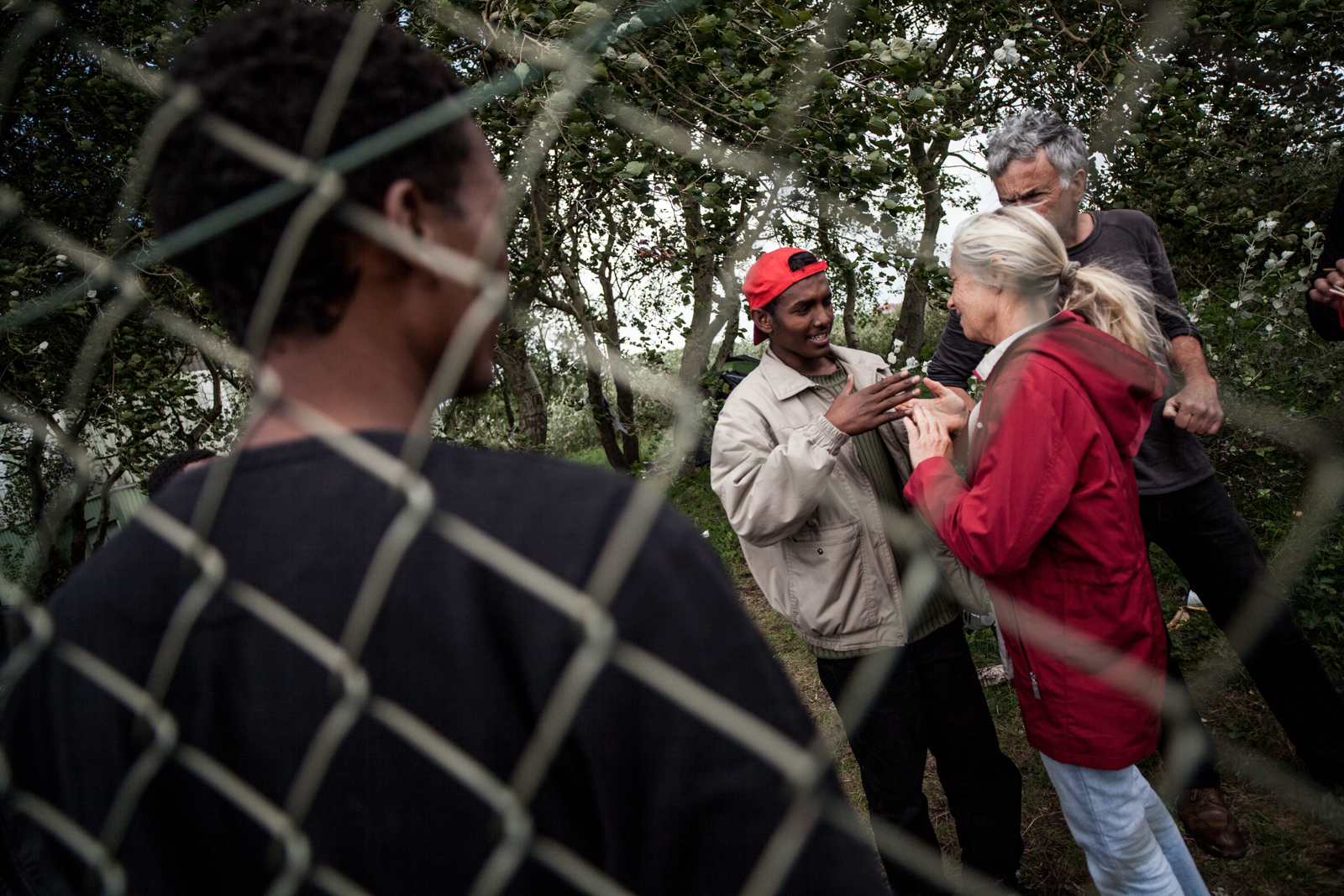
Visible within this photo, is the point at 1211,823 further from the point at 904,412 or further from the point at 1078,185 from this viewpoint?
the point at 1078,185

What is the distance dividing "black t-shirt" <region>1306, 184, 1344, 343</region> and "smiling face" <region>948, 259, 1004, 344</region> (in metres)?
1.18

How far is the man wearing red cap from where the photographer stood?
2.12m

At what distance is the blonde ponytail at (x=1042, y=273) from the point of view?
5.90 feet

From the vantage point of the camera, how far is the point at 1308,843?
2.28 metres

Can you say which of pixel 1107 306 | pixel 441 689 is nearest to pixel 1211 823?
pixel 1107 306

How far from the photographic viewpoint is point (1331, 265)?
2320 millimetres

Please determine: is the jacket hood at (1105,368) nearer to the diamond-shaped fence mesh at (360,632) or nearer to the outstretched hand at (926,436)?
the outstretched hand at (926,436)

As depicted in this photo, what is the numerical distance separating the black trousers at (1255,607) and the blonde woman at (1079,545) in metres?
0.62

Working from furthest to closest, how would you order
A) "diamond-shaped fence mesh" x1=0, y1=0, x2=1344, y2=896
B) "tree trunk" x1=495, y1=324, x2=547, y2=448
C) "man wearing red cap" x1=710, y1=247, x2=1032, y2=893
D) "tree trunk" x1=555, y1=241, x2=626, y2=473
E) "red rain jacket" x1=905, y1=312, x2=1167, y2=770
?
"tree trunk" x1=495, y1=324, x2=547, y2=448
"tree trunk" x1=555, y1=241, x2=626, y2=473
"man wearing red cap" x1=710, y1=247, x2=1032, y2=893
"red rain jacket" x1=905, y1=312, x2=1167, y2=770
"diamond-shaped fence mesh" x1=0, y1=0, x2=1344, y2=896

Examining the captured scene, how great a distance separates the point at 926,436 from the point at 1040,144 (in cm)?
111

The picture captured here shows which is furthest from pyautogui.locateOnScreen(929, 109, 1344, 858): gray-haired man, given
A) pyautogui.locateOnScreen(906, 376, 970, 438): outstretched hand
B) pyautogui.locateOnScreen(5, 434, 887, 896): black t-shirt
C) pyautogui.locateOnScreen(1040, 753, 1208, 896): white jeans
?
pyautogui.locateOnScreen(5, 434, 887, 896): black t-shirt

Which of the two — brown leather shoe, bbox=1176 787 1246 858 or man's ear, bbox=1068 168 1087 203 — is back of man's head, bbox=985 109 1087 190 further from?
brown leather shoe, bbox=1176 787 1246 858

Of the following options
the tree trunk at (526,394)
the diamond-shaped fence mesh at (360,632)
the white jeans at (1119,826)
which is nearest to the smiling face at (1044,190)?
the white jeans at (1119,826)

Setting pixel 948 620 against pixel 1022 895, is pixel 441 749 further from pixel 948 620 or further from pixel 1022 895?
pixel 1022 895
